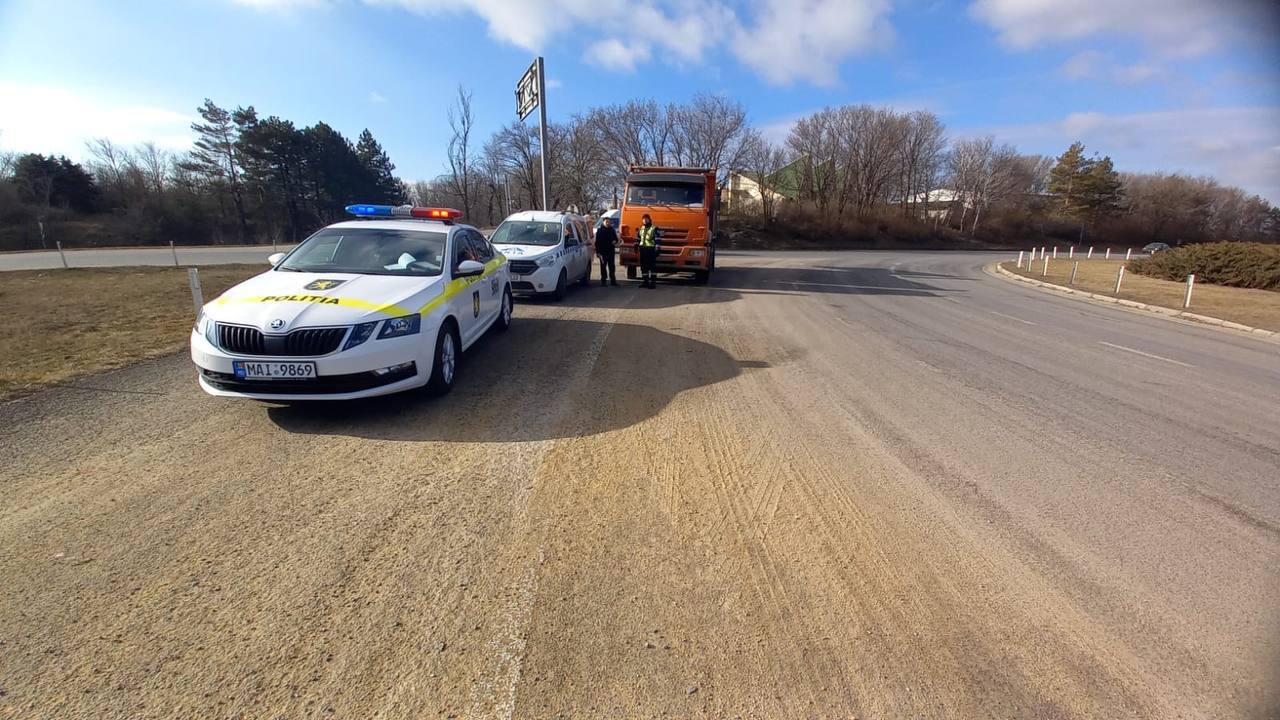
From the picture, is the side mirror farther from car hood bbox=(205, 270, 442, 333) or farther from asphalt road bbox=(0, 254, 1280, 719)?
asphalt road bbox=(0, 254, 1280, 719)

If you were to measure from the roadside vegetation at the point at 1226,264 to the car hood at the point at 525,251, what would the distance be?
81.6ft

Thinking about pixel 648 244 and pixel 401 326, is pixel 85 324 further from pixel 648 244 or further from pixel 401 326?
pixel 648 244

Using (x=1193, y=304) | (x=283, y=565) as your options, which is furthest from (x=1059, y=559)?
(x=1193, y=304)

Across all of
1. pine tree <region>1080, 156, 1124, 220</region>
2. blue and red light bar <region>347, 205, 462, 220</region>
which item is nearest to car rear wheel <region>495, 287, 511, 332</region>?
blue and red light bar <region>347, 205, 462, 220</region>

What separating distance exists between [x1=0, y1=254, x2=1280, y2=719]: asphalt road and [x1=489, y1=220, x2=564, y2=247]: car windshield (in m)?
6.41

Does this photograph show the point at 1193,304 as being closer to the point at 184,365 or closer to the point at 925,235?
the point at 184,365

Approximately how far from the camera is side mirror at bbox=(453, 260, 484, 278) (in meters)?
6.14

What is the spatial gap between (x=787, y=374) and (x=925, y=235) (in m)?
58.2

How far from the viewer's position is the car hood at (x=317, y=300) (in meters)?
4.41

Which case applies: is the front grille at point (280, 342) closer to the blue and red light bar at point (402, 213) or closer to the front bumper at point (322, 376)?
the front bumper at point (322, 376)

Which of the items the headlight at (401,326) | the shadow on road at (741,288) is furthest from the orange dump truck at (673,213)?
the headlight at (401,326)

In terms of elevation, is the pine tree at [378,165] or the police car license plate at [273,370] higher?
the pine tree at [378,165]

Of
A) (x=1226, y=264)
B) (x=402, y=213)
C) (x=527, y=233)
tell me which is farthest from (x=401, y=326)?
(x=1226, y=264)

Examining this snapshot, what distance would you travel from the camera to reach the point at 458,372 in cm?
629
